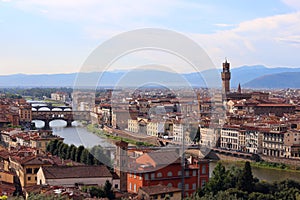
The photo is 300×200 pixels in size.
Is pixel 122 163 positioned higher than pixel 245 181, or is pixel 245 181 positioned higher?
pixel 122 163

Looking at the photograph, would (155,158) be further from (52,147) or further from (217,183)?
(52,147)

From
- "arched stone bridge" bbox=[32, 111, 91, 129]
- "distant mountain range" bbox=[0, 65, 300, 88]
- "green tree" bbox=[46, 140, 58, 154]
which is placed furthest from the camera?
"arched stone bridge" bbox=[32, 111, 91, 129]

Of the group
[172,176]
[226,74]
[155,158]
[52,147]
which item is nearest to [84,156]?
[52,147]

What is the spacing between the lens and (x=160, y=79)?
4.52m

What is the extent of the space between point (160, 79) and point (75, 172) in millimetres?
1327

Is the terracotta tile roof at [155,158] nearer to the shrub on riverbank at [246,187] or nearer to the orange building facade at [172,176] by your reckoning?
the orange building facade at [172,176]

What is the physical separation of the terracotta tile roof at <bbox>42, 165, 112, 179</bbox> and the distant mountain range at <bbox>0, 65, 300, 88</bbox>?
871 millimetres

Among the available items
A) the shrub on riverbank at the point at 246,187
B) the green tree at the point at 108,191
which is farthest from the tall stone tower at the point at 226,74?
the green tree at the point at 108,191

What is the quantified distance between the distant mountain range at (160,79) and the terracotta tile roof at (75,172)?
0.87m

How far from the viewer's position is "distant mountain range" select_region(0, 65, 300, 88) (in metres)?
3.81

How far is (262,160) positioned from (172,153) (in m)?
5.13

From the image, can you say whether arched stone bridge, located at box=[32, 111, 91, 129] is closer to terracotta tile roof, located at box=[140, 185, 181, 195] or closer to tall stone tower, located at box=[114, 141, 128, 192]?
tall stone tower, located at box=[114, 141, 128, 192]

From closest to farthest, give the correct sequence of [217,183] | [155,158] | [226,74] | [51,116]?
[155,158] < [217,183] < [51,116] < [226,74]

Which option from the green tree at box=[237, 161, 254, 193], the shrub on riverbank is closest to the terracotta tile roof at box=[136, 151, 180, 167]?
the shrub on riverbank
